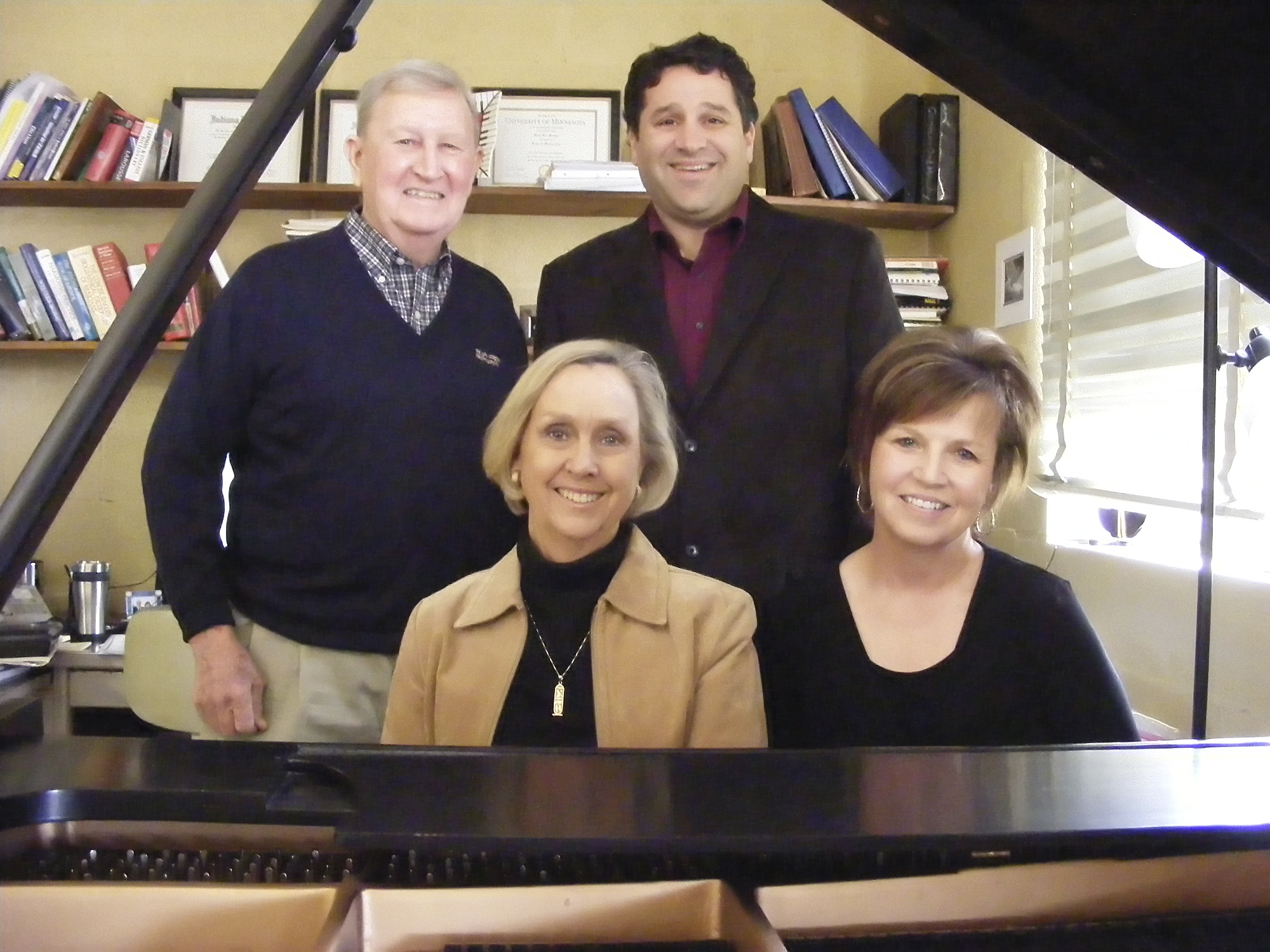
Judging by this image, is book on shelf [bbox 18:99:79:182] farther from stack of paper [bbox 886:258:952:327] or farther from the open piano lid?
the open piano lid

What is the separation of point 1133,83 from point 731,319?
86 centimetres

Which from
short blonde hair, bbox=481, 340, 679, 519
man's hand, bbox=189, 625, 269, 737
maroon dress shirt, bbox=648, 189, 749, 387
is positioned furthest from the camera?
maroon dress shirt, bbox=648, 189, 749, 387

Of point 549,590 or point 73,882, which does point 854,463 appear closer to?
point 549,590

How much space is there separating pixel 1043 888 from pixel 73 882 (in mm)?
539

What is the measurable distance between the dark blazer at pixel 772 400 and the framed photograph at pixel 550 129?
1.27 m

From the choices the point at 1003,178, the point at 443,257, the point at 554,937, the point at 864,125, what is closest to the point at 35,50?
the point at 443,257

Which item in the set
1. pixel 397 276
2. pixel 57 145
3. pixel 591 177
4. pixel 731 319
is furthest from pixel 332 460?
pixel 57 145

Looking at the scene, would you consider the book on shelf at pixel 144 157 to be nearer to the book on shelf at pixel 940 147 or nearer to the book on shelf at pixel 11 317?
the book on shelf at pixel 11 317

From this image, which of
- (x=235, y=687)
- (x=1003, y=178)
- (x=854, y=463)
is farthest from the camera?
(x=1003, y=178)

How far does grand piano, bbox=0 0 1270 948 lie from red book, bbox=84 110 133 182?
212 centimetres

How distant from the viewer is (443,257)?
1390mm

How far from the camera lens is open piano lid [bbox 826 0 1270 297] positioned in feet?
1.41

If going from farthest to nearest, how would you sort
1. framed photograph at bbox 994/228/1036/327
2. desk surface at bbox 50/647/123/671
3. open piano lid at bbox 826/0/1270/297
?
desk surface at bbox 50/647/123/671 < framed photograph at bbox 994/228/1036/327 < open piano lid at bbox 826/0/1270/297

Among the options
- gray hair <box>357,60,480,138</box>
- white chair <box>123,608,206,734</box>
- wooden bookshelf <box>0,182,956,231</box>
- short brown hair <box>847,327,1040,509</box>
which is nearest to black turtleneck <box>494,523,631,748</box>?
short brown hair <box>847,327,1040,509</box>
